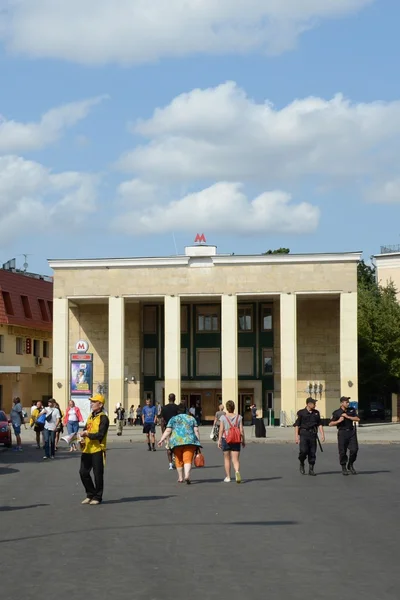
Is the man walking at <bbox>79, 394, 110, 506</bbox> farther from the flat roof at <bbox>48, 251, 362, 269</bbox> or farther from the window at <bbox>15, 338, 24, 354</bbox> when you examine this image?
the window at <bbox>15, 338, 24, 354</bbox>

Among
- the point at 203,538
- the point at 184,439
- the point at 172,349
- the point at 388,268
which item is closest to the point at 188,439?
the point at 184,439

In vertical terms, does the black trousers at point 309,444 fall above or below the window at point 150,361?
below

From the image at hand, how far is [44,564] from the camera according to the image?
Answer: 11.3m

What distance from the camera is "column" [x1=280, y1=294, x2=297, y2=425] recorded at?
72125 mm

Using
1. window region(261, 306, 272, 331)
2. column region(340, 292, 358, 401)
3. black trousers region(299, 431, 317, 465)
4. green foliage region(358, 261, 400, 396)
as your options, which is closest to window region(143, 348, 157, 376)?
window region(261, 306, 272, 331)

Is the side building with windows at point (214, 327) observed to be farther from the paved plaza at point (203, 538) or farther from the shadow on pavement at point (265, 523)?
the shadow on pavement at point (265, 523)

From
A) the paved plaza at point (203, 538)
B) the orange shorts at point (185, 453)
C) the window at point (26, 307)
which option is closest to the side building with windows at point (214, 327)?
the window at point (26, 307)

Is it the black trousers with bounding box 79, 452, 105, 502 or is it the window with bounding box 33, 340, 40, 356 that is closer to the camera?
the black trousers with bounding box 79, 452, 105, 502

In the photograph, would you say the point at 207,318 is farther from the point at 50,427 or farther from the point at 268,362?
the point at 50,427

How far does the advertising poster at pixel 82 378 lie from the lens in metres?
57.1

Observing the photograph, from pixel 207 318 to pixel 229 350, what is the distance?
6.47 metres

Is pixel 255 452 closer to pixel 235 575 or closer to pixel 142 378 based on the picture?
pixel 235 575

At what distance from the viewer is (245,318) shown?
3132 inches

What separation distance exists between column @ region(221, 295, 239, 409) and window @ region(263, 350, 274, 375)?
5297mm
